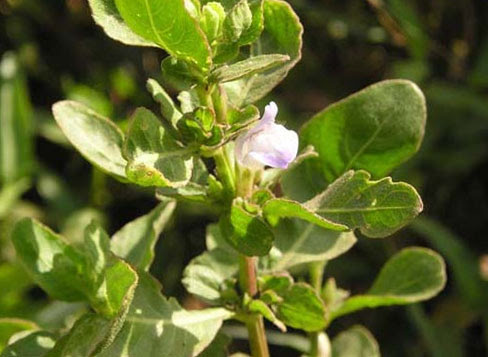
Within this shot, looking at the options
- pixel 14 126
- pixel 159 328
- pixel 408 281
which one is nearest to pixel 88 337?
pixel 159 328

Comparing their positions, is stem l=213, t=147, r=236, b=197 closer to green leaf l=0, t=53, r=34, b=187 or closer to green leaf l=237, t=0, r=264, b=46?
green leaf l=237, t=0, r=264, b=46

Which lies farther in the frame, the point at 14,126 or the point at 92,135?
the point at 14,126

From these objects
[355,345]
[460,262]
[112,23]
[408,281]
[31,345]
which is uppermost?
[112,23]

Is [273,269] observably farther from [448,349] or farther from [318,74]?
[318,74]

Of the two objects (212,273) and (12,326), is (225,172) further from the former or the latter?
(12,326)

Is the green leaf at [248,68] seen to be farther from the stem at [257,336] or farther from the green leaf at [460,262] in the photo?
the green leaf at [460,262]

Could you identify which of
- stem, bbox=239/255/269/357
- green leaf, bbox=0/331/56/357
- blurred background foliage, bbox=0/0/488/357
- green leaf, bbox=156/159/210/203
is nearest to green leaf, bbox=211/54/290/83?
green leaf, bbox=156/159/210/203

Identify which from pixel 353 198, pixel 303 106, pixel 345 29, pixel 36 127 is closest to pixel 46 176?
pixel 36 127
